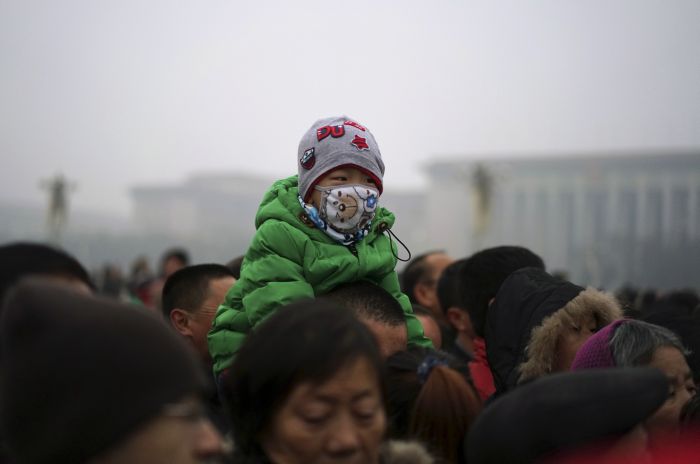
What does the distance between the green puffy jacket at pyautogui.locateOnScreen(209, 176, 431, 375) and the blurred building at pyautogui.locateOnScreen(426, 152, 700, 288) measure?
4857 cm

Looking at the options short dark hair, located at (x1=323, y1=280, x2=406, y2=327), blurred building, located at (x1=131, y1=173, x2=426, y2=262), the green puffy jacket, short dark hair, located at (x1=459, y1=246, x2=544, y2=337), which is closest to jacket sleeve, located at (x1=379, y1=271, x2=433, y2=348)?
the green puffy jacket

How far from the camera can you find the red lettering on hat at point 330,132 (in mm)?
2508

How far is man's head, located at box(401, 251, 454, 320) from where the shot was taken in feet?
16.3

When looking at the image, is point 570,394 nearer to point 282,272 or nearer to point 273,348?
point 273,348

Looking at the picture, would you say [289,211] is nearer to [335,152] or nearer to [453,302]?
[335,152]

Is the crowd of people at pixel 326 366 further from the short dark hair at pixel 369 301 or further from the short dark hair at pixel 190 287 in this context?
the short dark hair at pixel 190 287

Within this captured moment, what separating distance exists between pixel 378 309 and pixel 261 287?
1.00 feet

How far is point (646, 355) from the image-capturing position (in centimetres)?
236

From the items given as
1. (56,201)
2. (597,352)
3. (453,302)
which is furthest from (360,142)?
(56,201)

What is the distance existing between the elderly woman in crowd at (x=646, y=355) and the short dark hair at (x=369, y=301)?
1.59ft

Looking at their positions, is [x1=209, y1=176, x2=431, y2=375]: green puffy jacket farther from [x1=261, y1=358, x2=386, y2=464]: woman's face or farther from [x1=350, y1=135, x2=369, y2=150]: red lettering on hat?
[x1=261, y1=358, x2=386, y2=464]: woman's face

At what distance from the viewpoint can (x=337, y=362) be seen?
1631mm

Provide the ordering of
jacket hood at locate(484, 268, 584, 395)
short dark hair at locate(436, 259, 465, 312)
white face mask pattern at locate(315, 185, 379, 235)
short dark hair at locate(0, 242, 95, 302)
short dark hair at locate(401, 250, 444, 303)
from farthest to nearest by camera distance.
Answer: short dark hair at locate(401, 250, 444, 303)
short dark hair at locate(436, 259, 465, 312)
jacket hood at locate(484, 268, 584, 395)
white face mask pattern at locate(315, 185, 379, 235)
short dark hair at locate(0, 242, 95, 302)

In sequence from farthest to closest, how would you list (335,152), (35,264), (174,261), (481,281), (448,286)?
(174,261), (448,286), (481,281), (335,152), (35,264)
